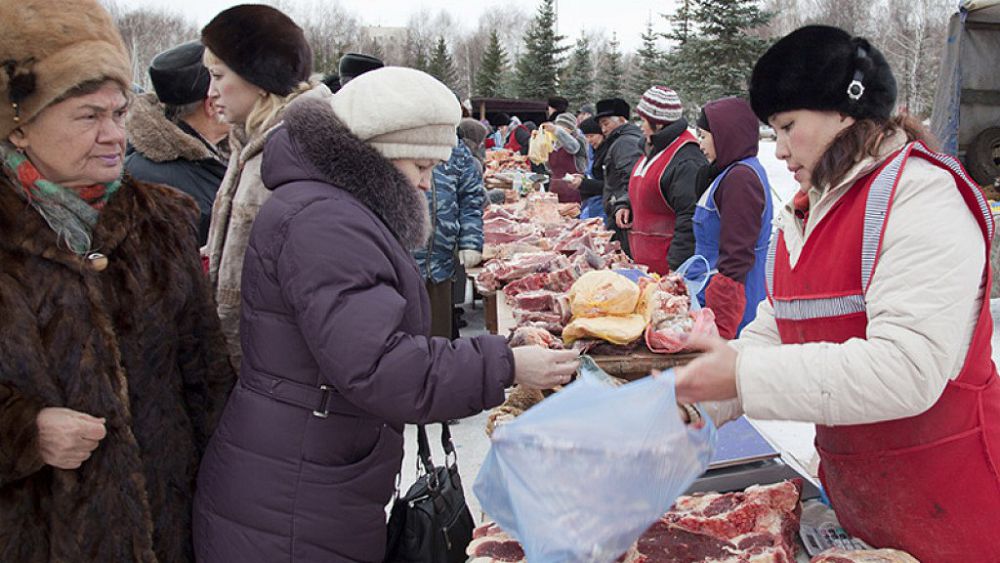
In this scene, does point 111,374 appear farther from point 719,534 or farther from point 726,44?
point 726,44

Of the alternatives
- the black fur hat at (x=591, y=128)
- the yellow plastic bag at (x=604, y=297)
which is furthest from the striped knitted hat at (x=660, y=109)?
the black fur hat at (x=591, y=128)

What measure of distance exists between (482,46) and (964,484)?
218ft

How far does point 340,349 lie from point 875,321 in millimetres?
1055

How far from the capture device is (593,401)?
1511 mm

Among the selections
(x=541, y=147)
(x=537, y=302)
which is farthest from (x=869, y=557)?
(x=541, y=147)

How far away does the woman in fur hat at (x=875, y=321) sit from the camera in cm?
134

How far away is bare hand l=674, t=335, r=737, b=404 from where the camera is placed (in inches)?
56.5

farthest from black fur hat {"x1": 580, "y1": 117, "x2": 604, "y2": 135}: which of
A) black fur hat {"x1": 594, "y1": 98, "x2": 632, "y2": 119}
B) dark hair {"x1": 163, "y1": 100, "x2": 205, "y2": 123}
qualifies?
dark hair {"x1": 163, "y1": 100, "x2": 205, "y2": 123}

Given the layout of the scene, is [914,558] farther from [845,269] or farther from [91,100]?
[91,100]

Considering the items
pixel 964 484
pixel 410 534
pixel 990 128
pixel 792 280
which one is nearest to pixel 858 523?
pixel 964 484

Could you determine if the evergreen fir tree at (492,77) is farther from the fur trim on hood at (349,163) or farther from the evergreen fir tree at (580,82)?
the fur trim on hood at (349,163)

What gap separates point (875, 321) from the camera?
1372 mm

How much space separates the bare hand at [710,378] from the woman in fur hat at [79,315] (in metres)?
1.33

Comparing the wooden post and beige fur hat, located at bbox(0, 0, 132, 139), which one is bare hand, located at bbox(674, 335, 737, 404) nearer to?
beige fur hat, located at bbox(0, 0, 132, 139)
